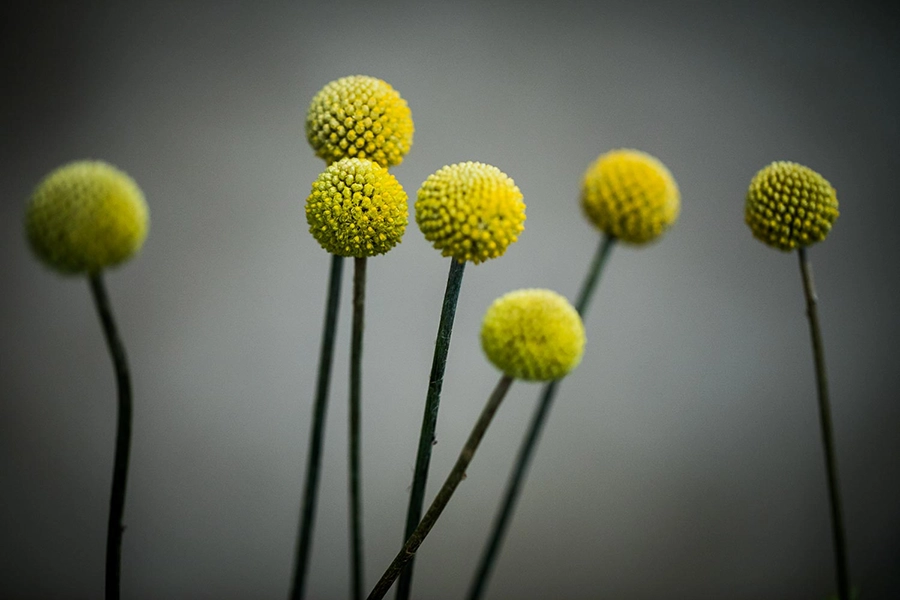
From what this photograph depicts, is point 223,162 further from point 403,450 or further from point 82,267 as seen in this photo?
point 82,267

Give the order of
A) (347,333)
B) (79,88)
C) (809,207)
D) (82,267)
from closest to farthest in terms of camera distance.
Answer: (82,267) < (809,207) < (79,88) < (347,333)

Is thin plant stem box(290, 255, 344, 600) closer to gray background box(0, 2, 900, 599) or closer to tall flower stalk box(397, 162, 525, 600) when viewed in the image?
tall flower stalk box(397, 162, 525, 600)

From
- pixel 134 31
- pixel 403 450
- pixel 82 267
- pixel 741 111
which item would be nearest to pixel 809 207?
pixel 82 267

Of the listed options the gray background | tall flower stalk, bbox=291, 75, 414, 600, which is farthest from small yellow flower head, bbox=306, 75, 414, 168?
the gray background

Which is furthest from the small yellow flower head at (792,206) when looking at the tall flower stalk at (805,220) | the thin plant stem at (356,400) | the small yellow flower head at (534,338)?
the thin plant stem at (356,400)

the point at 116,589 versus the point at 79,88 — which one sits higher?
the point at 79,88

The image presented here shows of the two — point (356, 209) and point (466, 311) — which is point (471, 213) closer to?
point (356, 209)

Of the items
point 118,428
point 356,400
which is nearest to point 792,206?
point 356,400

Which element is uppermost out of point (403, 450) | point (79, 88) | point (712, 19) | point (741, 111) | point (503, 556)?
point (712, 19)
